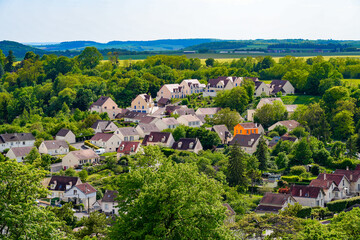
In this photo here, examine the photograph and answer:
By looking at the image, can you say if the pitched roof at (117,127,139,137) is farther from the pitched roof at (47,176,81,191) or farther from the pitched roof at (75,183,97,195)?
the pitched roof at (75,183,97,195)

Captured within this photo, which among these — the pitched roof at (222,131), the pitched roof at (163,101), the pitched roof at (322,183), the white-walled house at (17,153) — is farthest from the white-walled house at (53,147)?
the pitched roof at (322,183)

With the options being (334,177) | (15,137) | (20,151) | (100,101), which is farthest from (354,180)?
(100,101)

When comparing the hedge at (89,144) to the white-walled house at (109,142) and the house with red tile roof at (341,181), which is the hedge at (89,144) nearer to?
the white-walled house at (109,142)

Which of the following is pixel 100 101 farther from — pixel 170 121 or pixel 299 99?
pixel 299 99

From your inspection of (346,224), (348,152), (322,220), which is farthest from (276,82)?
(346,224)

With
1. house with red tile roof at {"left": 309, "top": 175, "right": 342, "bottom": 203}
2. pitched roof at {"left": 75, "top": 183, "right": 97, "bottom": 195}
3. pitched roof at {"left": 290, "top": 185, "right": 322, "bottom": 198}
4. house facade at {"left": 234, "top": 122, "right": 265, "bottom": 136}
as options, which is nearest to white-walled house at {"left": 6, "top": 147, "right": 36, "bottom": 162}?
pitched roof at {"left": 75, "top": 183, "right": 97, "bottom": 195}

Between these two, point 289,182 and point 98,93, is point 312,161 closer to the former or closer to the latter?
point 289,182
